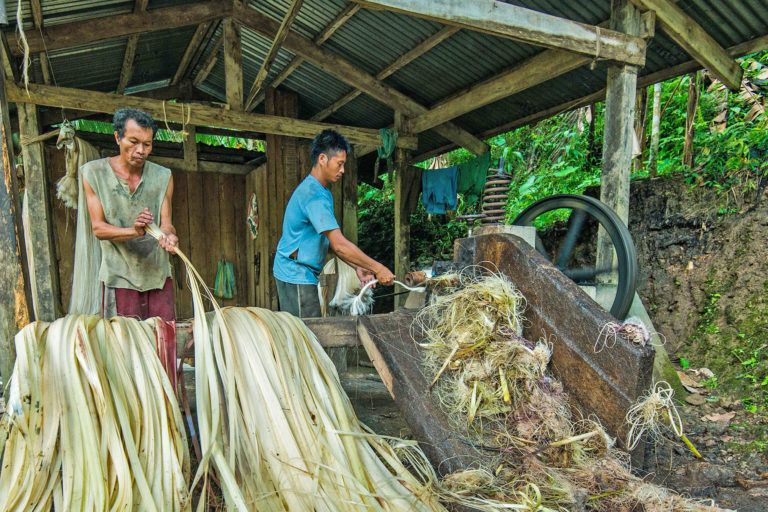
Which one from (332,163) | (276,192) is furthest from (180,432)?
(276,192)

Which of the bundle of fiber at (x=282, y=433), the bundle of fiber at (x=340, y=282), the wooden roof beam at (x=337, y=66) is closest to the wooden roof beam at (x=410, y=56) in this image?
the wooden roof beam at (x=337, y=66)

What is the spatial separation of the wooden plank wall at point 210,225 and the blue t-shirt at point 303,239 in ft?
13.3

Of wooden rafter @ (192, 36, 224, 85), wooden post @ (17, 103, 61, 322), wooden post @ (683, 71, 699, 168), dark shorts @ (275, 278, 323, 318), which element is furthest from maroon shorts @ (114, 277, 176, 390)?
wooden post @ (683, 71, 699, 168)

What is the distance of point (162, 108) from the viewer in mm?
4617

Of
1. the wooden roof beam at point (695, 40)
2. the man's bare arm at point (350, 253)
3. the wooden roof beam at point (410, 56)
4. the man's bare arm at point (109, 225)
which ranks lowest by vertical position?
the man's bare arm at point (350, 253)

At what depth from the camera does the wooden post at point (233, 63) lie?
5.12 metres

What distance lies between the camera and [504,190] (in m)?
2.89

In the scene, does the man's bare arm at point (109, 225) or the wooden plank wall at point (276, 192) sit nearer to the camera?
the man's bare arm at point (109, 225)

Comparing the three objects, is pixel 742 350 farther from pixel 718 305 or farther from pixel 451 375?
pixel 451 375

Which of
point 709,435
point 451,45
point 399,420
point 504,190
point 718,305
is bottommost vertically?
point 709,435

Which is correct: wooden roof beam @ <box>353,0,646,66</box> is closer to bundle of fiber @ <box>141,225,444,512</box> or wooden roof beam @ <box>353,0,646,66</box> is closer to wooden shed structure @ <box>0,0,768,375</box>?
wooden shed structure @ <box>0,0,768,375</box>

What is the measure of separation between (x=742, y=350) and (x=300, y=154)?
5456 mm

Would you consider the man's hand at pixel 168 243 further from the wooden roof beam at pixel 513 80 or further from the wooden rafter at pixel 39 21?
the wooden rafter at pixel 39 21

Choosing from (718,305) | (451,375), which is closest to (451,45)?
(718,305)
